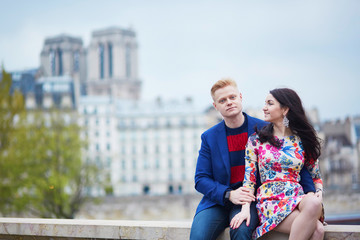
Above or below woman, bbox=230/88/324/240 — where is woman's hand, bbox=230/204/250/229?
below

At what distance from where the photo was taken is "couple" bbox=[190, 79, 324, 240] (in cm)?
381

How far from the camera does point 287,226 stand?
380cm

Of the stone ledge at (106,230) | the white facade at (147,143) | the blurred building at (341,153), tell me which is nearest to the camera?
the stone ledge at (106,230)

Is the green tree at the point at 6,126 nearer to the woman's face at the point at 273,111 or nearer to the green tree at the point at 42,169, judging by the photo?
the green tree at the point at 42,169

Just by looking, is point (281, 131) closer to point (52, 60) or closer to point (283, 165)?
point (283, 165)

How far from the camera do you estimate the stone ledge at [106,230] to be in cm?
395

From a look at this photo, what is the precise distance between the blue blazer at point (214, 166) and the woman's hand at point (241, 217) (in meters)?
0.24

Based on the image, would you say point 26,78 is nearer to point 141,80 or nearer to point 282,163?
point 141,80

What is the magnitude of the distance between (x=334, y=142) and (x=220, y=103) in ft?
211

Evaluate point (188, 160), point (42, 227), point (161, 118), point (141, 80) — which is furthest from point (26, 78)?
point (42, 227)

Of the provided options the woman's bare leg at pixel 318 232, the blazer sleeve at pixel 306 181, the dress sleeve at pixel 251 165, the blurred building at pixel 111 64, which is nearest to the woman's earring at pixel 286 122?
the dress sleeve at pixel 251 165

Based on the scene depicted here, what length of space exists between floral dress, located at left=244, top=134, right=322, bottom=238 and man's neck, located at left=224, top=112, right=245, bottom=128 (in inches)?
13.1

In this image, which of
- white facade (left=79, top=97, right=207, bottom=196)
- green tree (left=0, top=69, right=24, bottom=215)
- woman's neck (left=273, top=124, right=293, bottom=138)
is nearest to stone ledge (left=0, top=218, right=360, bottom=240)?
woman's neck (left=273, top=124, right=293, bottom=138)

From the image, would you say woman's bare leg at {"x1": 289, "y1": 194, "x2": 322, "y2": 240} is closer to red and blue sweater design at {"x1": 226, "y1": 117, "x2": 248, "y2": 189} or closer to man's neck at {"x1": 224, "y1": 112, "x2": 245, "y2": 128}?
red and blue sweater design at {"x1": 226, "y1": 117, "x2": 248, "y2": 189}
